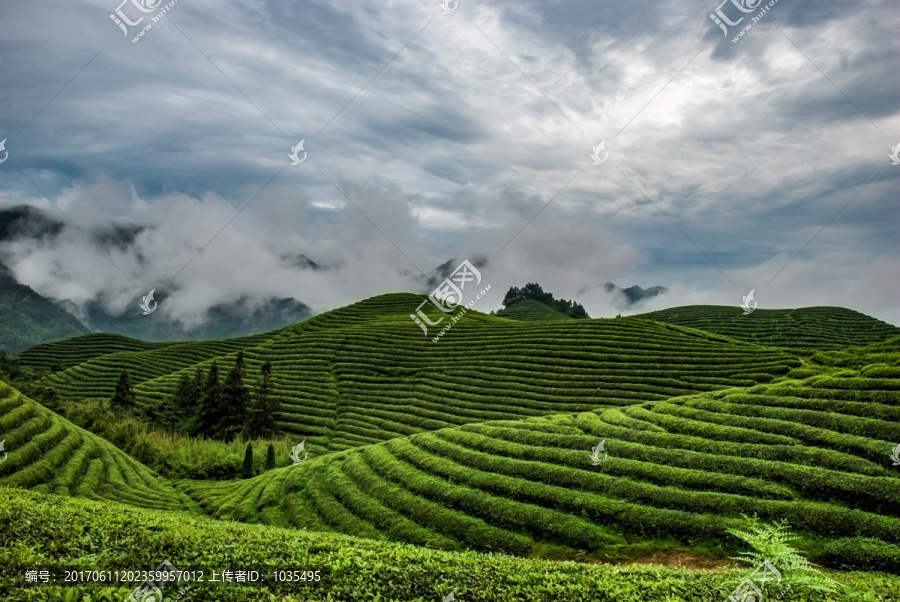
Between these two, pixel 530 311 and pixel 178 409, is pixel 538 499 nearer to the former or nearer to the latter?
pixel 178 409

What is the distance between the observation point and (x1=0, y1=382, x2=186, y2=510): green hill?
1805 centimetres

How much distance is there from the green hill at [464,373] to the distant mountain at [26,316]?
138736 mm

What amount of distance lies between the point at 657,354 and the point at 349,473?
30633 millimetres

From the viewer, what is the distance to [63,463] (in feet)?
66.5

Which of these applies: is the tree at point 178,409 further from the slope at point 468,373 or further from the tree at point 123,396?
the slope at point 468,373

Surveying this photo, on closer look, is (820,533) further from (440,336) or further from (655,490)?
(440,336)

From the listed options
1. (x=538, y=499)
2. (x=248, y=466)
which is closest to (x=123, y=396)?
(x=248, y=466)

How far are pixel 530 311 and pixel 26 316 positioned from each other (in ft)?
577

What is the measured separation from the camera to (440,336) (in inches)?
2363

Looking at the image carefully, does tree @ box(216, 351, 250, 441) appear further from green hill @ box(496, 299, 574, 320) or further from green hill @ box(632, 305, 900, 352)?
green hill @ box(496, 299, 574, 320)

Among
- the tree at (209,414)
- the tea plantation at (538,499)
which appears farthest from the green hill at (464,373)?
the tree at (209,414)

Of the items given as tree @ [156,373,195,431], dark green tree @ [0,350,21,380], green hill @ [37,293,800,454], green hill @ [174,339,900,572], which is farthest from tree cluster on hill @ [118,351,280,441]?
green hill @ [174,339,900,572]

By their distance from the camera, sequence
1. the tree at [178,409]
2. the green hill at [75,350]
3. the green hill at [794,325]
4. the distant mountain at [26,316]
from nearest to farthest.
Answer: the tree at [178,409]
the green hill at [794,325]
the green hill at [75,350]
the distant mountain at [26,316]

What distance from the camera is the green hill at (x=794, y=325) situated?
2552 inches
